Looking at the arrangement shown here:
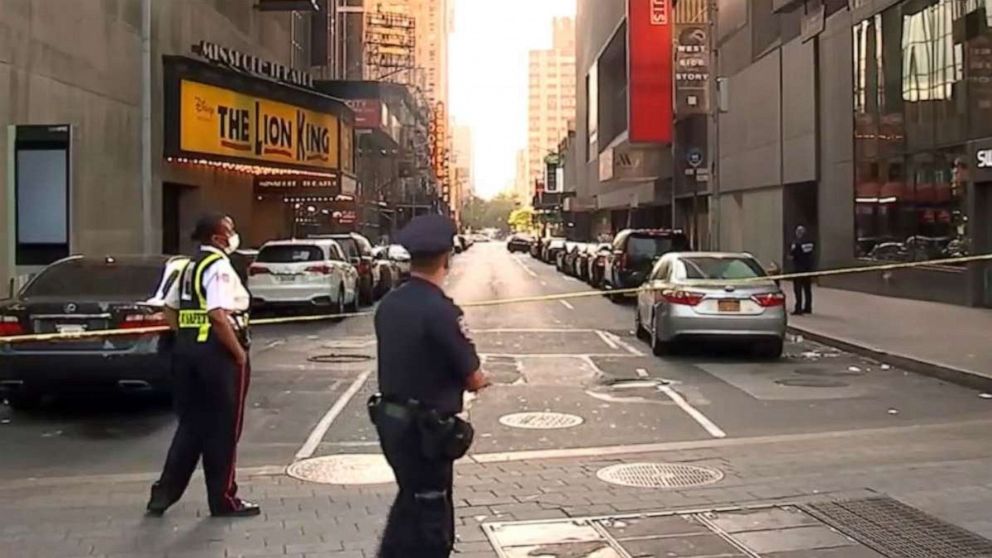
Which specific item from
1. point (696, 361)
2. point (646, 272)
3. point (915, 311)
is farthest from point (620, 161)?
point (696, 361)

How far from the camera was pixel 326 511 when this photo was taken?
7.40 m

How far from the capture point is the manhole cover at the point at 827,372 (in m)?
14.6

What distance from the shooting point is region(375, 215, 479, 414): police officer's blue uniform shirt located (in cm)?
473

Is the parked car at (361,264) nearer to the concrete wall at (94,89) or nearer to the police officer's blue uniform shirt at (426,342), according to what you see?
the concrete wall at (94,89)

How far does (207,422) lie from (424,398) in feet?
9.46

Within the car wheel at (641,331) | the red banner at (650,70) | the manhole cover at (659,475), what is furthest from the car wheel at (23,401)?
the red banner at (650,70)

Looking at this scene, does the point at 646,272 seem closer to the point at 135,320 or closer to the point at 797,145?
the point at 797,145

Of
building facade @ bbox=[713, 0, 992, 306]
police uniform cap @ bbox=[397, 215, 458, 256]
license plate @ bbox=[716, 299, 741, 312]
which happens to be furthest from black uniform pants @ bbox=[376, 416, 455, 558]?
building facade @ bbox=[713, 0, 992, 306]

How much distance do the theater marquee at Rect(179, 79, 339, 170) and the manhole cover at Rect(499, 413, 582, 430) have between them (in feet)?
58.5

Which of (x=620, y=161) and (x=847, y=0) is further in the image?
(x=620, y=161)

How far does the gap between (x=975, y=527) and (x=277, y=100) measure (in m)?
26.7

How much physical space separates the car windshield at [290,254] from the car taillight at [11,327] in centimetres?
1173

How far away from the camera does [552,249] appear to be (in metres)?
57.5

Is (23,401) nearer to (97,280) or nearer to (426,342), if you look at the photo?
(97,280)
